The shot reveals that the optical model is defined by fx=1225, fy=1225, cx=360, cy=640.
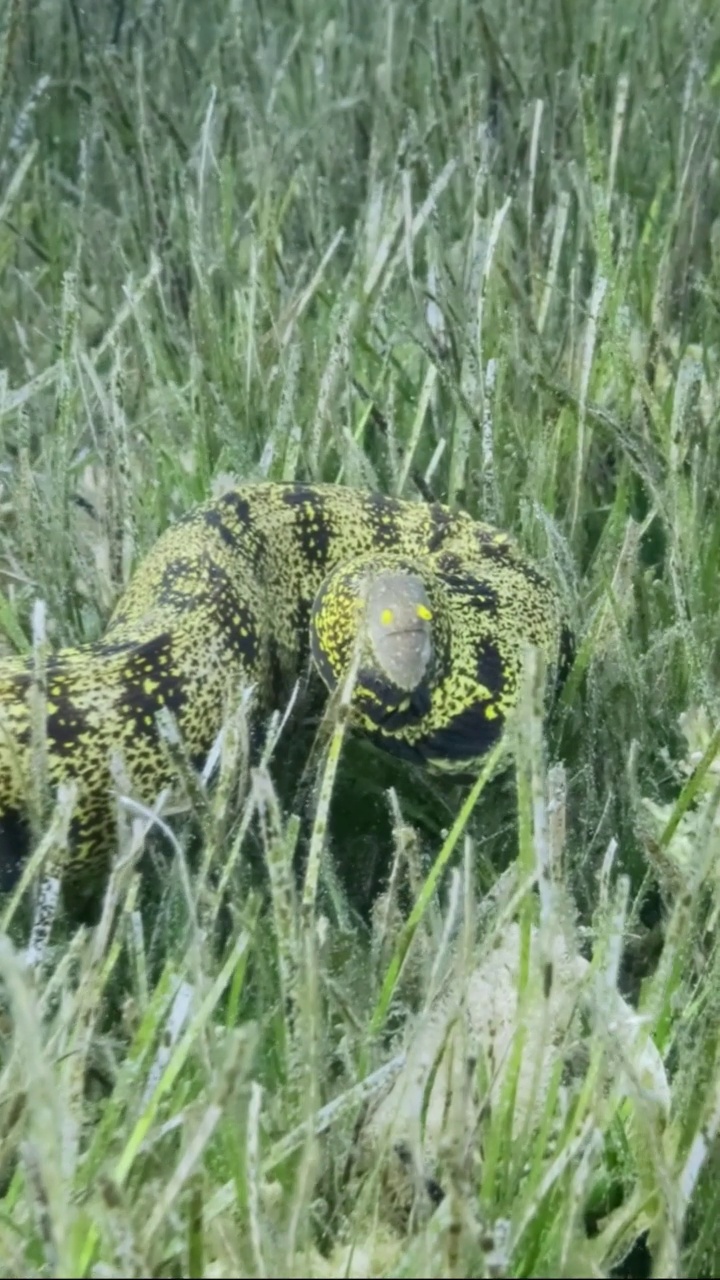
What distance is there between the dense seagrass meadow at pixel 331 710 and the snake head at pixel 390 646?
0.13m

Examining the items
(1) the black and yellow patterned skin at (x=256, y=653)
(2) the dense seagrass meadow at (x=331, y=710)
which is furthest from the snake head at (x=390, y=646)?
(2) the dense seagrass meadow at (x=331, y=710)

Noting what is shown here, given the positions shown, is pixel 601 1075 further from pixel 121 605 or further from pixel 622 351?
pixel 622 351

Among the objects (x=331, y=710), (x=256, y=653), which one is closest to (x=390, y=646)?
(x=331, y=710)

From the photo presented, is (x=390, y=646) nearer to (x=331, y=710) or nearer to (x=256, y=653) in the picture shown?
(x=331, y=710)

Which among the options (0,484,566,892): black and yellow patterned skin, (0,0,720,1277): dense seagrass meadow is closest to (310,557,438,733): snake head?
(0,484,566,892): black and yellow patterned skin

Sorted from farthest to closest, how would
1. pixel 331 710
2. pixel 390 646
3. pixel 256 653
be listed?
pixel 256 653, pixel 390 646, pixel 331 710

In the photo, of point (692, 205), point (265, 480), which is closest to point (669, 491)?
point (265, 480)

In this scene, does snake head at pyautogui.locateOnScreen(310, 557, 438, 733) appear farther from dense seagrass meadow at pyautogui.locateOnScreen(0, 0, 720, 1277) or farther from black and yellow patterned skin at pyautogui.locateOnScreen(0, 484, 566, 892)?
dense seagrass meadow at pyautogui.locateOnScreen(0, 0, 720, 1277)

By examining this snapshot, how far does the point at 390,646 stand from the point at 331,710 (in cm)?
16

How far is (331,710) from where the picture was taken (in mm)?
1625

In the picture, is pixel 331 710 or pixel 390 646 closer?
pixel 331 710

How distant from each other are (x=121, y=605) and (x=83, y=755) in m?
0.46

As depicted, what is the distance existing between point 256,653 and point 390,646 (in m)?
0.37

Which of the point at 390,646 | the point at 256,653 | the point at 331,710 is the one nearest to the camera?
A: the point at 331,710
